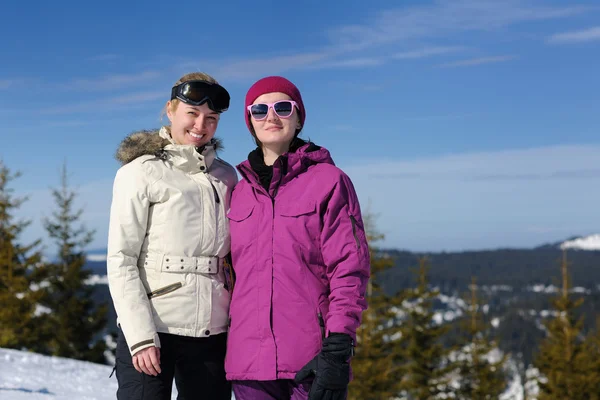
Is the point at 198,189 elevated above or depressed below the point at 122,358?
above

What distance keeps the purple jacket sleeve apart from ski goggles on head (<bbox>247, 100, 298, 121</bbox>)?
1.58ft

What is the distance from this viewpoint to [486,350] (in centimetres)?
3044

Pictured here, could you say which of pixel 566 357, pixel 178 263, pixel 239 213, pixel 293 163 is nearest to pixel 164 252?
pixel 178 263

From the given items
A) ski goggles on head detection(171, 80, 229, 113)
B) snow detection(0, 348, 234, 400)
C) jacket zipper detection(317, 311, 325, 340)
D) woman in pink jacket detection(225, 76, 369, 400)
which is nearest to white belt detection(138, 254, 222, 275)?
woman in pink jacket detection(225, 76, 369, 400)

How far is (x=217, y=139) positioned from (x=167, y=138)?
0.32 m

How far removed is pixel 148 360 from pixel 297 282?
83 cm

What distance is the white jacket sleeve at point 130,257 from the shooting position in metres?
2.96

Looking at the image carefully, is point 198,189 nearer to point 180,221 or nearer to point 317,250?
point 180,221

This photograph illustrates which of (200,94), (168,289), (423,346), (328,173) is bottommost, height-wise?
(423,346)

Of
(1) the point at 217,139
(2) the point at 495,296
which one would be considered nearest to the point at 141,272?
(1) the point at 217,139

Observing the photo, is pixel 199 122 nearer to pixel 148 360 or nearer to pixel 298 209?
pixel 298 209

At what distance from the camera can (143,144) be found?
320 cm

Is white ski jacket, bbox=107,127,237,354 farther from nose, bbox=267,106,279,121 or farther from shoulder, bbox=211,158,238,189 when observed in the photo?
nose, bbox=267,106,279,121

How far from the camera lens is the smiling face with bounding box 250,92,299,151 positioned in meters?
3.09
